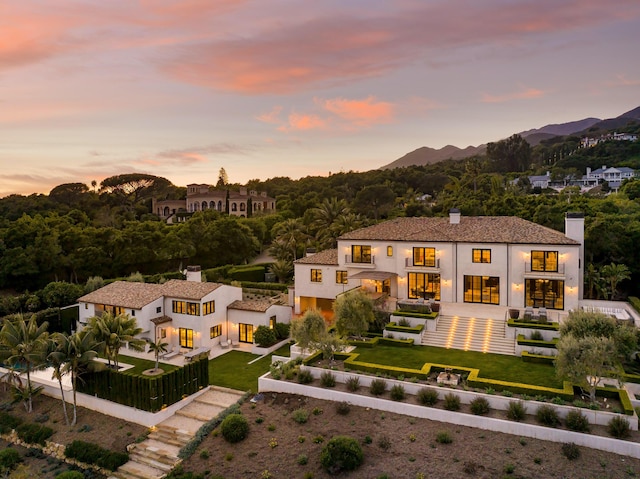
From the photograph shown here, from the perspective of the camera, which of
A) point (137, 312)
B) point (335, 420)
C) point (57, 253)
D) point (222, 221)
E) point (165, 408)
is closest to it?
point (335, 420)

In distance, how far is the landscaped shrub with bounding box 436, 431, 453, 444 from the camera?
1544 cm

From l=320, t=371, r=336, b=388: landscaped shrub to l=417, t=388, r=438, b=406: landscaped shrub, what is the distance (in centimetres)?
428

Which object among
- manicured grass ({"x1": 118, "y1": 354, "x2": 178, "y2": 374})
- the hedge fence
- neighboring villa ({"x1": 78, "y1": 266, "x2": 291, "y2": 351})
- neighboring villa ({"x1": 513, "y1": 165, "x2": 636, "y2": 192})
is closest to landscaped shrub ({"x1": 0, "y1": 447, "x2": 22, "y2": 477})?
the hedge fence

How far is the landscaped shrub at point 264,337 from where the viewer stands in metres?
27.7

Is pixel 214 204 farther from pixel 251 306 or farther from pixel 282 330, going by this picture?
pixel 282 330

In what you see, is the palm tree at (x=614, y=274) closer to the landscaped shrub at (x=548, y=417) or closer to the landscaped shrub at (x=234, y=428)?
the landscaped shrub at (x=548, y=417)

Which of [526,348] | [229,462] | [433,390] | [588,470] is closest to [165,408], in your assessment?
[229,462]

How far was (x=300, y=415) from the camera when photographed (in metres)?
18.0

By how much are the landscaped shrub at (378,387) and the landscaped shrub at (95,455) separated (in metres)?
11.4

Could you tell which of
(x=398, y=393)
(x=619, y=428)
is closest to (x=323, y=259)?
(x=398, y=393)

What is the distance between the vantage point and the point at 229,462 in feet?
54.2

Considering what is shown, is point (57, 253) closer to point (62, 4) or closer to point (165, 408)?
point (62, 4)

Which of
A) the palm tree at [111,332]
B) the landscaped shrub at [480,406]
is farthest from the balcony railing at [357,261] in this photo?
the landscaped shrub at [480,406]

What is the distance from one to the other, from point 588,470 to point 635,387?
7.51 meters
